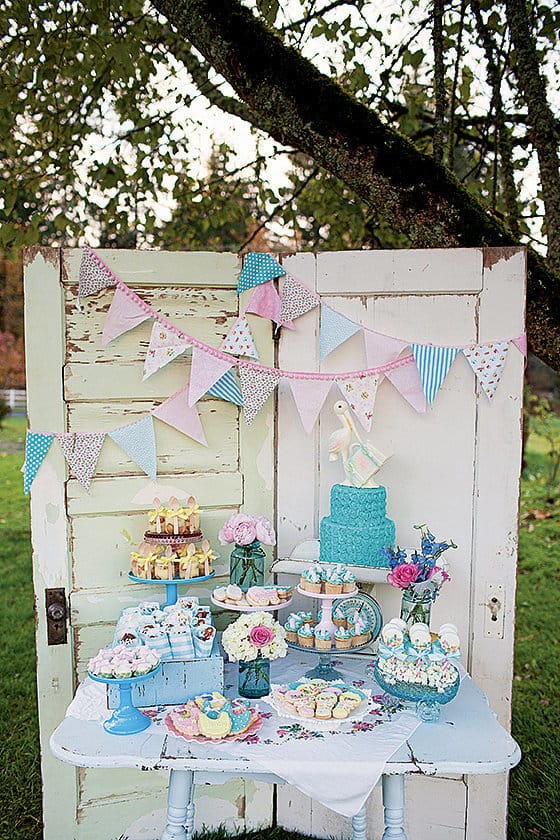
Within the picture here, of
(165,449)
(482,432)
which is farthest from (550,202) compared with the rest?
(165,449)

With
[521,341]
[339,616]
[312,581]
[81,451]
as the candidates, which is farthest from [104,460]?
[521,341]

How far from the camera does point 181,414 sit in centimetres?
263

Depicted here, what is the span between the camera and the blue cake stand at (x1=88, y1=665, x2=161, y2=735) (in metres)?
1.99

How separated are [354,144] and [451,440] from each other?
1184 mm

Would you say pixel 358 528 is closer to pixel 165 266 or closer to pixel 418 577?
pixel 418 577

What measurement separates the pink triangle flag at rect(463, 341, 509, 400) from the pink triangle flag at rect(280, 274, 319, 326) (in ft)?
1.91

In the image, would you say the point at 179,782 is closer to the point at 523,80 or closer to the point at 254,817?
the point at 254,817

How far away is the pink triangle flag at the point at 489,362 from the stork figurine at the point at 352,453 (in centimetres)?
41

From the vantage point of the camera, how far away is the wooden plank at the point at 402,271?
2.54 metres

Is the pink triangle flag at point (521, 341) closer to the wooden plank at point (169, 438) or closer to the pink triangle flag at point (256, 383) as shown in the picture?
the pink triangle flag at point (256, 383)

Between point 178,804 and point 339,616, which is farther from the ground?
point 339,616

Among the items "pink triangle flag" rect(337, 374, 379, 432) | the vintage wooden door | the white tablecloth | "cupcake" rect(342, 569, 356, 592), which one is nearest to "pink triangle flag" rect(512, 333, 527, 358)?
the vintage wooden door

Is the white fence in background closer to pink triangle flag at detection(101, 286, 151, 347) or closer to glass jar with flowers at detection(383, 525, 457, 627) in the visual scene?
pink triangle flag at detection(101, 286, 151, 347)

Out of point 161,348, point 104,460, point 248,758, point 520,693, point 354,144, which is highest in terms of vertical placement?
point 354,144
